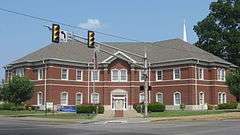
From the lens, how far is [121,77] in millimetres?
73188

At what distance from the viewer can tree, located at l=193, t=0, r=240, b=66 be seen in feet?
279

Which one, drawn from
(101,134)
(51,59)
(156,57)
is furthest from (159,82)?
(101,134)

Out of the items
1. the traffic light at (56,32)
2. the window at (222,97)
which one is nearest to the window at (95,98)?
the window at (222,97)

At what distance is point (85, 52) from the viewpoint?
76812mm

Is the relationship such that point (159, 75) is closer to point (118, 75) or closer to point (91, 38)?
point (118, 75)

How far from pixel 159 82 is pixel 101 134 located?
47661 mm

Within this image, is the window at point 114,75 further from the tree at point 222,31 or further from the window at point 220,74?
the tree at point 222,31

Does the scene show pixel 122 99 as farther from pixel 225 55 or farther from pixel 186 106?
pixel 225 55

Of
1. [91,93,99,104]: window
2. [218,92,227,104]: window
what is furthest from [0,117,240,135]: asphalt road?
[218,92,227,104]: window

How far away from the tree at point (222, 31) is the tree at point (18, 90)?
1467 inches

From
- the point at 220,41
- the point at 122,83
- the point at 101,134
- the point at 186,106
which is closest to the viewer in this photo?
the point at 101,134

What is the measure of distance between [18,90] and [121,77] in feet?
56.8

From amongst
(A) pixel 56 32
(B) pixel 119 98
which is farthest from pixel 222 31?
(A) pixel 56 32

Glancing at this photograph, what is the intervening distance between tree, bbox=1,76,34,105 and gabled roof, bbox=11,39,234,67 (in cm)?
831
